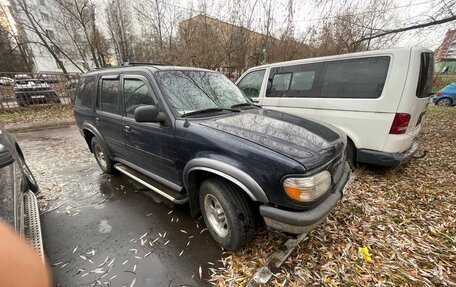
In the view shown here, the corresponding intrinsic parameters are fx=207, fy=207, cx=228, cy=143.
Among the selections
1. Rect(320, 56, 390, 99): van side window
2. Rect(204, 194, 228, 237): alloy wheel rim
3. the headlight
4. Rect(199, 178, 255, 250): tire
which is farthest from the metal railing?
the headlight

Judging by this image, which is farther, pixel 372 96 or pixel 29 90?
pixel 29 90

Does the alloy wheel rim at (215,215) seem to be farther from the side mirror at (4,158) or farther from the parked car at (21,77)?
the parked car at (21,77)

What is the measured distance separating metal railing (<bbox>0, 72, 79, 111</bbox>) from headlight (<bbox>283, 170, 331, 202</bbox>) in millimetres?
11527

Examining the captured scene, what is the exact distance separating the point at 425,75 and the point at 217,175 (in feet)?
11.7

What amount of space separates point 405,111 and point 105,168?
5360mm

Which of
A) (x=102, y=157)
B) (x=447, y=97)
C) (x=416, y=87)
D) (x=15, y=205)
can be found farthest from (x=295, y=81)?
(x=447, y=97)

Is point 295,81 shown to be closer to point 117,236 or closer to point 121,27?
point 117,236

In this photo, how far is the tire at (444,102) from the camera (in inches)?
457

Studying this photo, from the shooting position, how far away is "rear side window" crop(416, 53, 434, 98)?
Result: 10.1 feet

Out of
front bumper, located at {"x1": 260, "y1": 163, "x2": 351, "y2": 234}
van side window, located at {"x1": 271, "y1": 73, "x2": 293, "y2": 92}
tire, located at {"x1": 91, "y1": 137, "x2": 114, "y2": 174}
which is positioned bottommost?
tire, located at {"x1": 91, "y1": 137, "x2": 114, "y2": 174}

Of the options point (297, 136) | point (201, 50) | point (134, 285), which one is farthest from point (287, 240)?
point (201, 50)

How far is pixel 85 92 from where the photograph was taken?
13.0 feet

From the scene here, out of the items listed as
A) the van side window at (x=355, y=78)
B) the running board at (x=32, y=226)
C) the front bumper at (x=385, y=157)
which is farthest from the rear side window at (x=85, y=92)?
the front bumper at (x=385, y=157)

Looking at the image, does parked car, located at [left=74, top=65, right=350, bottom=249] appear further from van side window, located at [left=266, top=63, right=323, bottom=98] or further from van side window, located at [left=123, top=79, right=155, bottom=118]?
van side window, located at [left=266, top=63, right=323, bottom=98]
